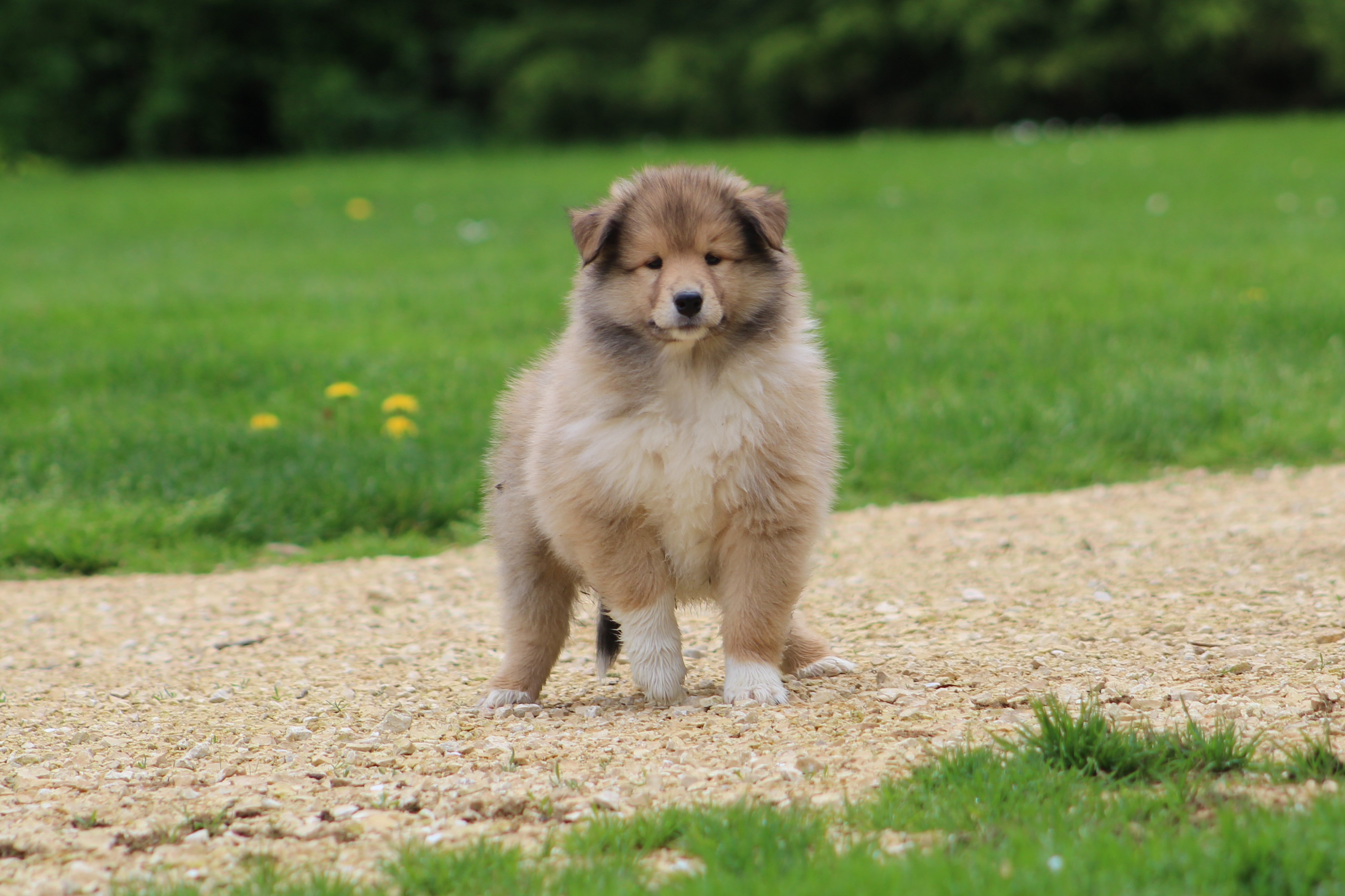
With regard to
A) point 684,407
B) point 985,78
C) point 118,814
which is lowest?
point 118,814

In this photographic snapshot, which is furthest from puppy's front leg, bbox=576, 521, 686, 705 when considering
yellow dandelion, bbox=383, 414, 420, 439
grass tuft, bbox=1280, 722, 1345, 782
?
yellow dandelion, bbox=383, 414, 420, 439

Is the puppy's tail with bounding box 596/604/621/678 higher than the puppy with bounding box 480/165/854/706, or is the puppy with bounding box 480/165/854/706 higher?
the puppy with bounding box 480/165/854/706

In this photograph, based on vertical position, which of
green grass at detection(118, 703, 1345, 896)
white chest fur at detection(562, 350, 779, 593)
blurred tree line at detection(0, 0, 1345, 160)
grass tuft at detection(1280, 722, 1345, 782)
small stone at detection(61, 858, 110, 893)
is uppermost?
blurred tree line at detection(0, 0, 1345, 160)

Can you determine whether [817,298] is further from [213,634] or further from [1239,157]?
[1239,157]

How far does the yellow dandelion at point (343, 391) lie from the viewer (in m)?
8.40

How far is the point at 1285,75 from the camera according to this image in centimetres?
2738

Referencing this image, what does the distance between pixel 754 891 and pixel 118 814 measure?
1.63 meters

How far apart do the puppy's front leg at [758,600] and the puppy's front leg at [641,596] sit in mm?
174

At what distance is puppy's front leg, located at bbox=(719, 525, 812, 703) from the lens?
4.29 meters

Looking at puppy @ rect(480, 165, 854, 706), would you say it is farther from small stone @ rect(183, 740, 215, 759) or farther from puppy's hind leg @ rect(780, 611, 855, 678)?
small stone @ rect(183, 740, 215, 759)

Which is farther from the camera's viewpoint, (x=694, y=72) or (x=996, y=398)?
(x=694, y=72)

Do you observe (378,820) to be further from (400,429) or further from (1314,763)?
(400,429)

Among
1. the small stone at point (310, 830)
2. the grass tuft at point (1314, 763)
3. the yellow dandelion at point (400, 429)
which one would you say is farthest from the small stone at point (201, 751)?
the yellow dandelion at point (400, 429)

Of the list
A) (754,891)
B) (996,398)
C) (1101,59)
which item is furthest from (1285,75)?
(754,891)
